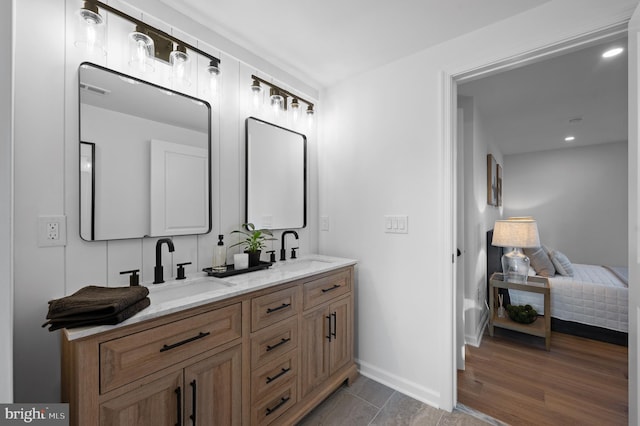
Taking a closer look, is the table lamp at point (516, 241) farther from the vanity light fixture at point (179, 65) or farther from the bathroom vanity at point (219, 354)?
the vanity light fixture at point (179, 65)

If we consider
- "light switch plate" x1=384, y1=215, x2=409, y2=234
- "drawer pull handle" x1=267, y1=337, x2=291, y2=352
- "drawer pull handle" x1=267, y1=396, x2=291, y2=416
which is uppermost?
"light switch plate" x1=384, y1=215, x2=409, y2=234

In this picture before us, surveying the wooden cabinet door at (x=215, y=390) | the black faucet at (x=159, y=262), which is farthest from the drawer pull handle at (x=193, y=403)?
the black faucet at (x=159, y=262)

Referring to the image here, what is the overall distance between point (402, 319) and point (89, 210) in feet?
6.47

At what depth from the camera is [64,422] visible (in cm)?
96

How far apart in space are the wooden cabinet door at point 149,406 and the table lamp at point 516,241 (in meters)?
3.12

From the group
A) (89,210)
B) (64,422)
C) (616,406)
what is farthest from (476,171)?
(64,422)

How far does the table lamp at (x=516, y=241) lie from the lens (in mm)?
2912

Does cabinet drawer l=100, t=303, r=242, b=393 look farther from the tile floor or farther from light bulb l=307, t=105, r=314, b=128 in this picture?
light bulb l=307, t=105, r=314, b=128

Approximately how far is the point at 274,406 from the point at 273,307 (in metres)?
0.53

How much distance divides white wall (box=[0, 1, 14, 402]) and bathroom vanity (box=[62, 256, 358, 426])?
0.21 meters

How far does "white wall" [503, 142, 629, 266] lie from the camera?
15.4 ft

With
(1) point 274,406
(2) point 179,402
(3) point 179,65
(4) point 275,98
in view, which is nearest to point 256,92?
(4) point 275,98

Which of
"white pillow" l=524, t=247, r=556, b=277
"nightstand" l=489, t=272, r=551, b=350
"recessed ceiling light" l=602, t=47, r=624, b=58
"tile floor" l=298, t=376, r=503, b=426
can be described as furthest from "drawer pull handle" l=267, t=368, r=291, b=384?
"white pillow" l=524, t=247, r=556, b=277

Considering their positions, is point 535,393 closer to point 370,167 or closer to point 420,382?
point 420,382
